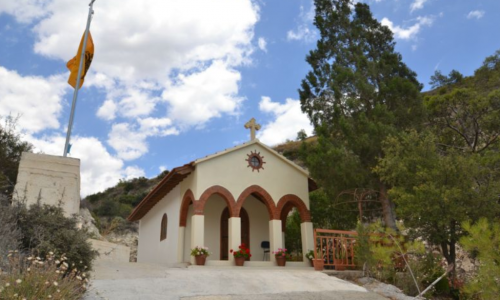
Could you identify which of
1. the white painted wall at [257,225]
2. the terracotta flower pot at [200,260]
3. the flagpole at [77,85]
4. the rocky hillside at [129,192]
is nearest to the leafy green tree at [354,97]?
the white painted wall at [257,225]

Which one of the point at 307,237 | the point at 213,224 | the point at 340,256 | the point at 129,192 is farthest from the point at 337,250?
the point at 129,192

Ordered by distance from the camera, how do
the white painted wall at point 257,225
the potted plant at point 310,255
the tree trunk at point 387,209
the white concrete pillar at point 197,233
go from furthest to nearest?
1. the white painted wall at point 257,225
2. the potted plant at point 310,255
3. the tree trunk at point 387,209
4. the white concrete pillar at point 197,233

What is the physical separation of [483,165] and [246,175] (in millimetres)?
7953

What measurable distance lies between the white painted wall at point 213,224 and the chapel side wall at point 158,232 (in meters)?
1.34

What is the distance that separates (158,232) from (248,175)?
252 inches

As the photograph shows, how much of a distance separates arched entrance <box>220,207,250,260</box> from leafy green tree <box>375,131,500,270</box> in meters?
7.47

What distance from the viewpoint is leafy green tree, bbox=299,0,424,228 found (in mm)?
14305

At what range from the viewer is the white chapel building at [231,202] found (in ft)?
48.3

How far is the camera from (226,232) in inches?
686

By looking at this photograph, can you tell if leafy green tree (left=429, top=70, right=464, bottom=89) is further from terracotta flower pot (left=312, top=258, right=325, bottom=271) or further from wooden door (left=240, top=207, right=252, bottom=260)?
terracotta flower pot (left=312, top=258, right=325, bottom=271)

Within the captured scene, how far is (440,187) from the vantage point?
11.0 metres

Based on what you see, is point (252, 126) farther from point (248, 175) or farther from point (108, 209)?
point (108, 209)

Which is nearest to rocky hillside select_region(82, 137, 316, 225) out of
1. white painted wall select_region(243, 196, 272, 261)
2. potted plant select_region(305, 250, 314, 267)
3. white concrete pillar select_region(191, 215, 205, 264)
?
white painted wall select_region(243, 196, 272, 261)

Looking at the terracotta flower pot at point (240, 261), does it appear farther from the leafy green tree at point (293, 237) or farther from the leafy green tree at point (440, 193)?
the leafy green tree at point (440, 193)
